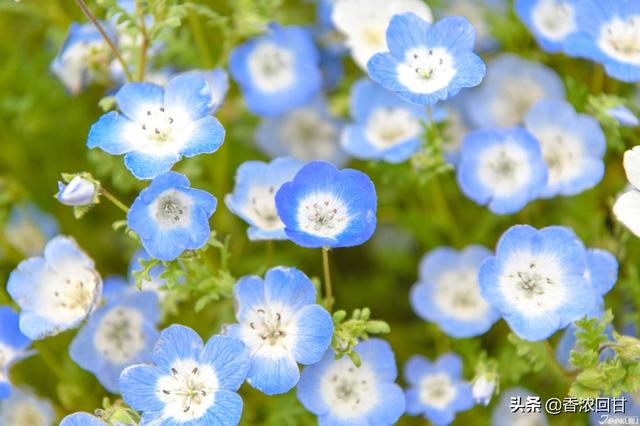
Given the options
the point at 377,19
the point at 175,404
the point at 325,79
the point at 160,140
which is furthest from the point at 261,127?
the point at 175,404

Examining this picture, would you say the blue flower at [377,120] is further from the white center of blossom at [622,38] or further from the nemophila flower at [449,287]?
the white center of blossom at [622,38]

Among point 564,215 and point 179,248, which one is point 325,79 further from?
point 179,248

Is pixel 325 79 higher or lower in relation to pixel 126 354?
higher

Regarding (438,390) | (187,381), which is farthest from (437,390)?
(187,381)

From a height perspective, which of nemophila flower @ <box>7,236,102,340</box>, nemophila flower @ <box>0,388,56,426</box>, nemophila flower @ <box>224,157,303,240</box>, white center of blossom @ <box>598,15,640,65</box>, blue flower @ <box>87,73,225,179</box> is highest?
blue flower @ <box>87,73,225,179</box>

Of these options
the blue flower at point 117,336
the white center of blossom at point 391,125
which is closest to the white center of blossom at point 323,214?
the blue flower at point 117,336

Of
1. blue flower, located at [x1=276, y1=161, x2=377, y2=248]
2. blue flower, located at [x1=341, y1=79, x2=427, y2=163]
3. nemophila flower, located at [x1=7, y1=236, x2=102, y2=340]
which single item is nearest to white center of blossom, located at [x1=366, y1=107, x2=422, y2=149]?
blue flower, located at [x1=341, y1=79, x2=427, y2=163]

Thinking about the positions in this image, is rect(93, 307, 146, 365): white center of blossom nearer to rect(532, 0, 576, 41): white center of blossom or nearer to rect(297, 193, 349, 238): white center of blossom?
rect(297, 193, 349, 238): white center of blossom

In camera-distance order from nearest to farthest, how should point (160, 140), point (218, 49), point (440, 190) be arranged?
point (160, 140), point (440, 190), point (218, 49)
